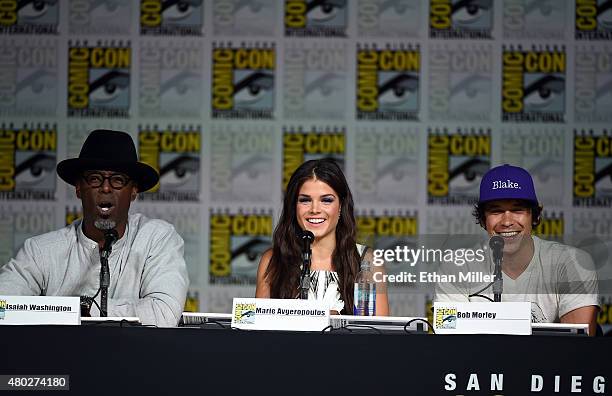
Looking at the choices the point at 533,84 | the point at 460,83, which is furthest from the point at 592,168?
the point at 460,83

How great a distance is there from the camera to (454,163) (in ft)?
19.4

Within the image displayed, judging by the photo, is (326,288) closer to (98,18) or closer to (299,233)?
(299,233)

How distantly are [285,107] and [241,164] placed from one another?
0.43 m

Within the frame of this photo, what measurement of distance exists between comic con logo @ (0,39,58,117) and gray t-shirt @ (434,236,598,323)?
11.1ft

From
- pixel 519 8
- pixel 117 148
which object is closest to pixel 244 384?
pixel 117 148

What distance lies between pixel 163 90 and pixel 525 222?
8.75ft

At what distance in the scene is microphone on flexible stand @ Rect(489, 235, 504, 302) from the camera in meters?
3.39

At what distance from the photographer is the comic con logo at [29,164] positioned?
5.91m

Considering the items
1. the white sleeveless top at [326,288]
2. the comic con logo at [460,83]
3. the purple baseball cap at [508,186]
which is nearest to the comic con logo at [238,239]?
the comic con logo at [460,83]

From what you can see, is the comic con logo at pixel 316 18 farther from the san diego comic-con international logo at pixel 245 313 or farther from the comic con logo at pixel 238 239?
the san diego comic-con international logo at pixel 245 313

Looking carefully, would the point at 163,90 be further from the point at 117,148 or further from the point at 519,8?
the point at 519,8

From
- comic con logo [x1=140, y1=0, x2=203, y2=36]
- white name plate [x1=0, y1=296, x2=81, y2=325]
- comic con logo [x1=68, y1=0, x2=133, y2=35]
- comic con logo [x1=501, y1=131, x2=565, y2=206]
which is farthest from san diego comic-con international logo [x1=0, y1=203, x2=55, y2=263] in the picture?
white name plate [x1=0, y1=296, x2=81, y2=325]

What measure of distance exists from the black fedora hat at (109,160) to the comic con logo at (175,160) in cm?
154

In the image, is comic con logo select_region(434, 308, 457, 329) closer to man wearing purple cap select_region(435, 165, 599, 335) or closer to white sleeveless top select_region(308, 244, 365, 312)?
man wearing purple cap select_region(435, 165, 599, 335)
